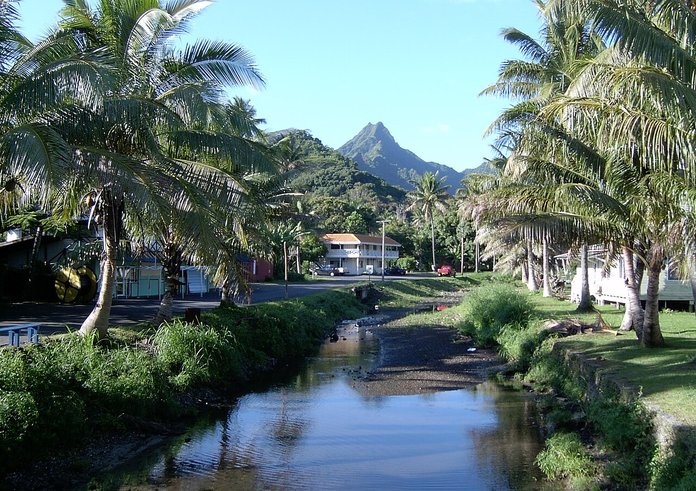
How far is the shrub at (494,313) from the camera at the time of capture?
22984mm

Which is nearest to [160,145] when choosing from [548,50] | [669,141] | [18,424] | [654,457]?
[18,424]

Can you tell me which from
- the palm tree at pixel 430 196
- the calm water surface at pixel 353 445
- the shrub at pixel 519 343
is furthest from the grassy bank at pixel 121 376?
the palm tree at pixel 430 196

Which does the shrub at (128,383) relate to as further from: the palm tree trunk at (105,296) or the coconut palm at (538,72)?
the coconut palm at (538,72)

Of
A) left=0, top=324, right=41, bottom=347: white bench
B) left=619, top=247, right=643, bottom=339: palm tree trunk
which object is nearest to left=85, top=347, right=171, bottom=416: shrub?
left=0, top=324, right=41, bottom=347: white bench

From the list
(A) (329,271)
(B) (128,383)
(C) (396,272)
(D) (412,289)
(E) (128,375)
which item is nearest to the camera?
(B) (128,383)

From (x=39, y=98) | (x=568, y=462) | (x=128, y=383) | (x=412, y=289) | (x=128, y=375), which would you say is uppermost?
(x=39, y=98)

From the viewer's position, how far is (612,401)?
10555 mm

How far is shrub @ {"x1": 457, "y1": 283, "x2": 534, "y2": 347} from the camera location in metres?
23.0

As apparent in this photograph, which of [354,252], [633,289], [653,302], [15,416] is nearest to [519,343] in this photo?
[633,289]

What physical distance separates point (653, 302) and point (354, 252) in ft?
201

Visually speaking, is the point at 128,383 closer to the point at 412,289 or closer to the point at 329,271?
the point at 412,289

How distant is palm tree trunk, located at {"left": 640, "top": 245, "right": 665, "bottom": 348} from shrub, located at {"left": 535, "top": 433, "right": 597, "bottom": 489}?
483 cm

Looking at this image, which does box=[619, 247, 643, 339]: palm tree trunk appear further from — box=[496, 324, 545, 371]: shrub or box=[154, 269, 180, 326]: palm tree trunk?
box=[154, 269, 180, 326]: palm tree trunk

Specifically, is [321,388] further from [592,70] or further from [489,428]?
[592,70]
